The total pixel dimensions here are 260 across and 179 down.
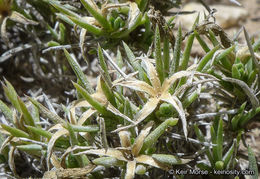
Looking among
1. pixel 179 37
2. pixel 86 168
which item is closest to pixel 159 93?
pixel 179 37

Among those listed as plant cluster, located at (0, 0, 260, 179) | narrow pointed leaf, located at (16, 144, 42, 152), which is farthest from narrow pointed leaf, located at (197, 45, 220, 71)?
narrow pointed leaf, located at (16, 144, 42, 152)

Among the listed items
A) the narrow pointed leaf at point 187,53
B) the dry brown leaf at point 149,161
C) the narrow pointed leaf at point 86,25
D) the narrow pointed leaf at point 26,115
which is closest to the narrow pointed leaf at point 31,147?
the narrow pointed leaf at point 26,115

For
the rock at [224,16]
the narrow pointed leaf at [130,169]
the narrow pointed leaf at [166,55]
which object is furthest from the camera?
the rock at [224,16]

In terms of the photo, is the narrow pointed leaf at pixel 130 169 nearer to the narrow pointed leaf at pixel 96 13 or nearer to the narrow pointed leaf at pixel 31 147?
the narrow pointed leaf at pixel 31 147

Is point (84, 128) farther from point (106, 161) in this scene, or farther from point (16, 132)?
point (16, 132)

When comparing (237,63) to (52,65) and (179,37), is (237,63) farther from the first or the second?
(52,65)

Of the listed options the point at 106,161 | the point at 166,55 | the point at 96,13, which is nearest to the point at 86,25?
the point at 96,13

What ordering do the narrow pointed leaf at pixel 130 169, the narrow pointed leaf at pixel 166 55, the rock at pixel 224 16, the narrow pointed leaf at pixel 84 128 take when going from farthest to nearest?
the rock at pixel 224 16, the narrow pointed leaf at pixel 166 55, the narrow pointed leaf at pixel 84 128, the narrow pointed leaf at pixel 130 169

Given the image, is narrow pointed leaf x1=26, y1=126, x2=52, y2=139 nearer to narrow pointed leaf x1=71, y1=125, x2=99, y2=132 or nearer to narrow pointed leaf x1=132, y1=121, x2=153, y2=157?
narrow pointed leaf x1=71, y1=125, x2=99, y2=132

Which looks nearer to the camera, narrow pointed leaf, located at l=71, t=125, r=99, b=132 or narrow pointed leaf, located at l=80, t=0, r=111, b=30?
narrow pointed leaf, located at l=71, t=125, r=99, b=132
